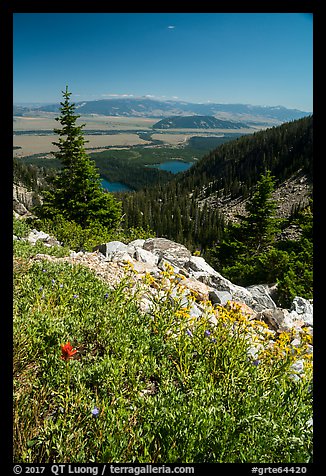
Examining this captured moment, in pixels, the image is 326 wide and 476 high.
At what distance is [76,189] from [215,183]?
145 metres

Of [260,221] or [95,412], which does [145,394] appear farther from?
[260,221]

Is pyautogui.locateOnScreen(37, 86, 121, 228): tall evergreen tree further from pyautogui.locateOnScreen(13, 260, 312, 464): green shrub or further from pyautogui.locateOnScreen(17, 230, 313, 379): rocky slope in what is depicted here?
pyautogui.locateOnScreen(13, 260, 312, 464): green shrub

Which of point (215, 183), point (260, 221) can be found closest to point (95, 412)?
point (260, 221)

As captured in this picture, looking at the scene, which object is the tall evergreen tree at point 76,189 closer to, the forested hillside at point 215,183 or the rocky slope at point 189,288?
the rocky slope at point 189,288

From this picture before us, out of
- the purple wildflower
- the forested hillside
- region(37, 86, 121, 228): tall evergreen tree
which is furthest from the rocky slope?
the forested hillside

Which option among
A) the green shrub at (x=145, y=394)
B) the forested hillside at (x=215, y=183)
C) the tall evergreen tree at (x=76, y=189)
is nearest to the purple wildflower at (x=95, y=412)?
the green shrub at (x=145, y=394)

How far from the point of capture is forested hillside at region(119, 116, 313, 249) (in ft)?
359

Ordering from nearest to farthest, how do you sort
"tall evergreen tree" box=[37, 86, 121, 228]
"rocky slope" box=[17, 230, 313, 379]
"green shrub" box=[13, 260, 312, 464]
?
"green shrub" box=[13, 260, 312, 464] → "rocky slope" box=[17, 230, 313, 379] → "tall evergreen tree" box=[37, 86, 121, 228]

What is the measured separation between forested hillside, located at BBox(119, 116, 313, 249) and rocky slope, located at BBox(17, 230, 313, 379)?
89199mm

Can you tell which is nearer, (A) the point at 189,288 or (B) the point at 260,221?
(A) the point at 189,288

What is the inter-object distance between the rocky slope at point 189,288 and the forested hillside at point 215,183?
293ft

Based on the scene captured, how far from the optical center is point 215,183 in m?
158

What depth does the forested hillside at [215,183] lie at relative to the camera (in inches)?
4311
